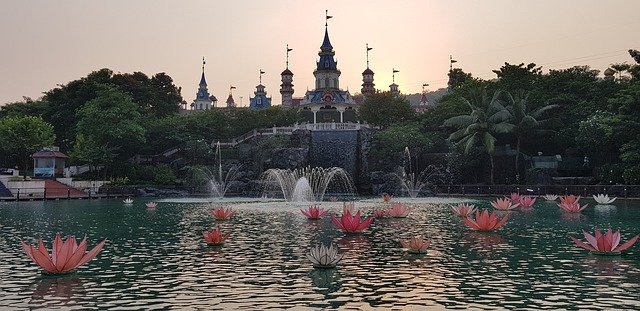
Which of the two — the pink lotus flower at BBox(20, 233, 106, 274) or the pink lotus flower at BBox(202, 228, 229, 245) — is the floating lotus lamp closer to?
the pink lotus flower at BBox(20, 233, 106, 274)

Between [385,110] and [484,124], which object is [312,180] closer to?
[484,124]

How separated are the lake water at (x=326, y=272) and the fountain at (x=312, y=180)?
31.2m

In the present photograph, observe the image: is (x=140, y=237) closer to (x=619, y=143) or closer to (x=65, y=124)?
(x=619, y=143)

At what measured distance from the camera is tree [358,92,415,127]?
78.4 metres

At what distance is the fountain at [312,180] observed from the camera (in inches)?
2265

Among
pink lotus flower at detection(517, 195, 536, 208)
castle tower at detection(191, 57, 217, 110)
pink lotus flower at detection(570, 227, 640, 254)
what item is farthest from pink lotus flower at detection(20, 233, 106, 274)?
castle tower at detection(191, 57, 217, 110)

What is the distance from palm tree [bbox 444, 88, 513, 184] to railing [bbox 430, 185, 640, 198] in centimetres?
353

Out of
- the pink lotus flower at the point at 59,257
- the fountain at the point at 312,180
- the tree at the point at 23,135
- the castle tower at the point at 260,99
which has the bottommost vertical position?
the pink lotus flower at the point at 59,257

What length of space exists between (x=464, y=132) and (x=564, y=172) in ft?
33.0

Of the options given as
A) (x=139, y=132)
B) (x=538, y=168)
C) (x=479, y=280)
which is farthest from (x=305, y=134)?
(x=479, y=280)

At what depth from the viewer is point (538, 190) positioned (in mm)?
49562

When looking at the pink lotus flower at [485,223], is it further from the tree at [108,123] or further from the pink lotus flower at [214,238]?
the tree at [108,123]

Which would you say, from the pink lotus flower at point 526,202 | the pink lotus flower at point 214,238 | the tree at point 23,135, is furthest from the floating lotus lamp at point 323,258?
the tree at point 23,135

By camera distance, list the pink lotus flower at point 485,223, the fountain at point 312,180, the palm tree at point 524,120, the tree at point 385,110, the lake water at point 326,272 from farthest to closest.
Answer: the tree at point 385,110, the fountain at point 312,180, the palm tree at point 524,120, the pink lotus flower at point 485,223, the lake water at point 326,272
